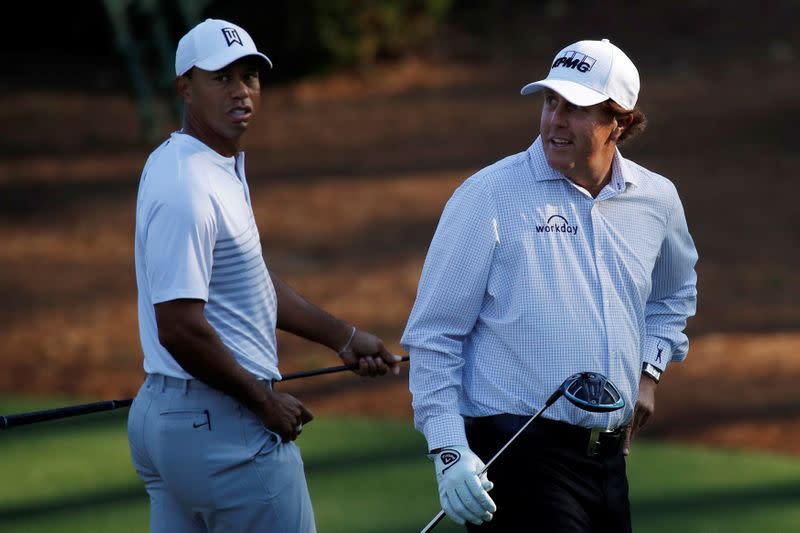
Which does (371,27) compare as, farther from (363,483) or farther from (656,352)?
(656,352)

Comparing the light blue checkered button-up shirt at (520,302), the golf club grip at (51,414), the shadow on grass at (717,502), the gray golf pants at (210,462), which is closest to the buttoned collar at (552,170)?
the light blue checkered button-up shirt at (520,302)

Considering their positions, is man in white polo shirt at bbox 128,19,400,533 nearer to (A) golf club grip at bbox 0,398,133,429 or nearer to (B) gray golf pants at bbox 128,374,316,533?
(B) gray golf pants at bbox 128,374,316,533

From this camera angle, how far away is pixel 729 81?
17.8 m

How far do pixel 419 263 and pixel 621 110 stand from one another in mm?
8339

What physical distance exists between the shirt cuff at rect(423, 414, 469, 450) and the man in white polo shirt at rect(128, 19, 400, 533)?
44 cm

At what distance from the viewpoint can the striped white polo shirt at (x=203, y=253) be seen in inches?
137

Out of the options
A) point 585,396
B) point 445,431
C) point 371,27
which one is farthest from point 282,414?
point 371,27

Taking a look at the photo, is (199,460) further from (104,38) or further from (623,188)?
(104,38)

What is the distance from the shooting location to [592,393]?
11.2 ft

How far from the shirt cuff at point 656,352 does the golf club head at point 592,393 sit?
2.16ft

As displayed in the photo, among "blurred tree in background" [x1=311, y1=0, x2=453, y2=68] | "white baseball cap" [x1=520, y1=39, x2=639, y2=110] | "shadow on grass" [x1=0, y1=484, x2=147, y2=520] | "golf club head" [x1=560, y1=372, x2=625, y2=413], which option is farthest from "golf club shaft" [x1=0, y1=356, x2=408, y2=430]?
"blurred tree in background" [x1=311, y1=0, x2=453, y2=68]

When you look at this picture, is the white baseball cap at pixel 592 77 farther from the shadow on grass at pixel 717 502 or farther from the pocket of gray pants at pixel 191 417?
the shadow on grass at pixel 717 502

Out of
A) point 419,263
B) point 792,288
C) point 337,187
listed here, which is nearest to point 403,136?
point 337,187

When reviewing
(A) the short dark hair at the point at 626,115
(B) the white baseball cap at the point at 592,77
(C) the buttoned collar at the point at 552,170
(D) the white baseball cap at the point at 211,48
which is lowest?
(C) the buttoned collar at the point at 552,170
